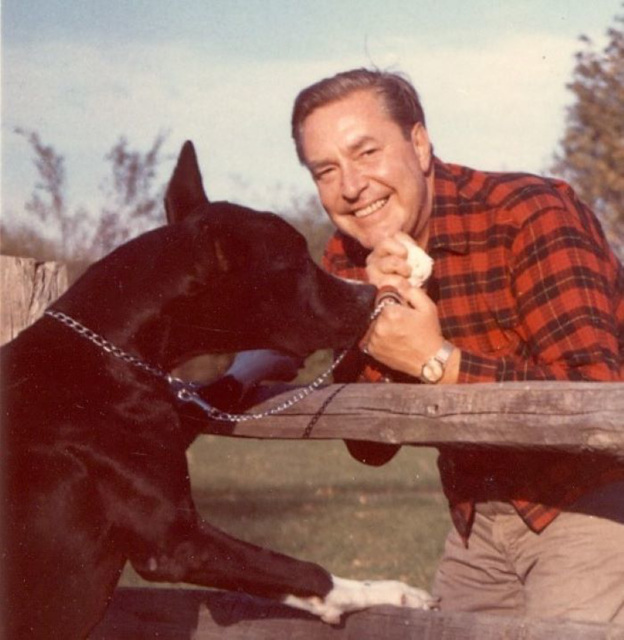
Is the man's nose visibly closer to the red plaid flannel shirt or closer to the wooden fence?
the red plaid flannel shirt

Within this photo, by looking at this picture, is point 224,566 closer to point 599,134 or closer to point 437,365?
point 437,365

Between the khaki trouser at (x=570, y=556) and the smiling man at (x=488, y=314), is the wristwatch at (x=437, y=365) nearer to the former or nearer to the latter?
the smiling man at (x=488, y=314)

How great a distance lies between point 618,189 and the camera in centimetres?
3500

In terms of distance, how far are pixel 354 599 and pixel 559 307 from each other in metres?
1.10

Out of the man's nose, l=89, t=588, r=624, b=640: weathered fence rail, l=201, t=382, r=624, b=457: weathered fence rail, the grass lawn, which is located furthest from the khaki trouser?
the grass lawn

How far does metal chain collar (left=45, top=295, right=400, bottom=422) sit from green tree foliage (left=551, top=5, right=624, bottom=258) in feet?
102

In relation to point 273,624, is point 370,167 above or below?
above

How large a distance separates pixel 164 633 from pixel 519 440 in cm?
161

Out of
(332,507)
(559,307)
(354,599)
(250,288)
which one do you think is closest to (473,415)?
(559,307)

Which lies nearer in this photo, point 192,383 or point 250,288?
point 250,288

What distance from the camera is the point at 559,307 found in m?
3.95

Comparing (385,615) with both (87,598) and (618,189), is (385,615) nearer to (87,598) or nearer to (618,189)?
(87,598)

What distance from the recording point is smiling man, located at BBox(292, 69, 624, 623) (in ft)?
13.0

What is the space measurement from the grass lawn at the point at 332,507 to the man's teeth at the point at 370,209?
493cm
